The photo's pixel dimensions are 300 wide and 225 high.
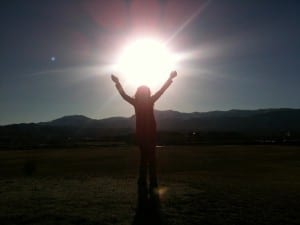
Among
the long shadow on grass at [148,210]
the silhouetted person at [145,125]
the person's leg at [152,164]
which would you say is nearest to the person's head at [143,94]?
the silhouetted person at [145,125]

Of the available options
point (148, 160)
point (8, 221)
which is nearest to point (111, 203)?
point (148, 160)

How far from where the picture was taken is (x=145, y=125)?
344 inches

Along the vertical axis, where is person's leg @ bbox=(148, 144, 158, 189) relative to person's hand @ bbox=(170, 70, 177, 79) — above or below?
below

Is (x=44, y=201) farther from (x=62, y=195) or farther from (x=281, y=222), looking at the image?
(x=281, y=222)

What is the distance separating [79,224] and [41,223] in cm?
62

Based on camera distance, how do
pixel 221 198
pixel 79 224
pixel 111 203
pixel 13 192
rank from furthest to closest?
pixel 13 192, pixel 221 198, pixel 111 203, pixel 79 224

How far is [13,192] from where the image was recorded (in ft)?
32.1

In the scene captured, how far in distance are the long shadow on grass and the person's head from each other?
6.36 ft

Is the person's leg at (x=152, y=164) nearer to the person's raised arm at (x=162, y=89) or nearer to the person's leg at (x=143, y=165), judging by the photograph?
the person's leg at (x=143, y=165)

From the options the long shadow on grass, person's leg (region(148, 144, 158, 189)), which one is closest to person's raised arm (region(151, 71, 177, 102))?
person's leg (region(148, 144, 158, 189))

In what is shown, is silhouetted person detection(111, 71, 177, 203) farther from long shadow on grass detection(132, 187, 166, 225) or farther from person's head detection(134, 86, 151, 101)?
long shadow on grass detection(132, 187, 166, 225)

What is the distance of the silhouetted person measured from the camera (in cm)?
872

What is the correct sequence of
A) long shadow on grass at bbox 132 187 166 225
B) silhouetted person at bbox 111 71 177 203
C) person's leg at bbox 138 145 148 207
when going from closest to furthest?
long shadow on grass at bbox 132 187 166 225 → person's leg at bbox 138 145 148 207 → silhouetted person at bbox 111 71 177 203

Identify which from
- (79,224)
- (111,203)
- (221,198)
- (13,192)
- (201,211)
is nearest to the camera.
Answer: (79,224)
